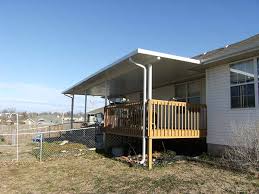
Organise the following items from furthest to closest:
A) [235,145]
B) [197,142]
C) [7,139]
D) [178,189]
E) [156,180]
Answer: [7,139]
[197,142]
[235,145]
[156,180]
[178,189]

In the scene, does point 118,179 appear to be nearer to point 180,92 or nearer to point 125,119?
point 125,119

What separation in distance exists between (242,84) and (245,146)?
2.16 m

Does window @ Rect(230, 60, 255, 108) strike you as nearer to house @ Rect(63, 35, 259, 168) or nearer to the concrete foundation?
house @ Rect(63, 35, 259, 168)

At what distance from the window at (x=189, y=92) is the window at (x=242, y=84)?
2.85 m

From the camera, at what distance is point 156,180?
7160 mm

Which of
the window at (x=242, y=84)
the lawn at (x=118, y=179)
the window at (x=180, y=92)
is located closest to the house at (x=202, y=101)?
the window at (x=242, y=84)

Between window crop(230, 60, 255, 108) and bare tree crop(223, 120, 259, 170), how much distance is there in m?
0.68

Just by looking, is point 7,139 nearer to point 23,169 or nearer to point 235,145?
point 23,169

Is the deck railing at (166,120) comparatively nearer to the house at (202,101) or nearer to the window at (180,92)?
the house at (202,101)

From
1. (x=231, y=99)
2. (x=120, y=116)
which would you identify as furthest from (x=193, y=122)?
(x=120, y=116)

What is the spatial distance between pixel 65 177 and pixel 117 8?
8814 mm

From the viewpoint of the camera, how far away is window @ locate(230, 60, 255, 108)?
8.92 m

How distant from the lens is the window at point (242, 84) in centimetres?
892

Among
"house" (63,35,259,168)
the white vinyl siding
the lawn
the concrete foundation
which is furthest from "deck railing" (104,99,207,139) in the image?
the lawn
